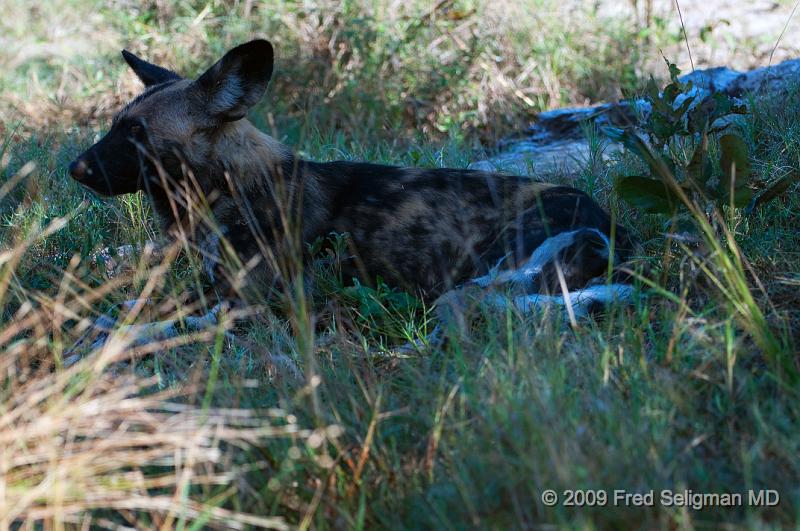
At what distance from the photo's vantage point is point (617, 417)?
6.89ft

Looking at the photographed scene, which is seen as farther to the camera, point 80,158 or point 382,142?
point 382,142

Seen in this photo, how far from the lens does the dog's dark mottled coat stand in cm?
371

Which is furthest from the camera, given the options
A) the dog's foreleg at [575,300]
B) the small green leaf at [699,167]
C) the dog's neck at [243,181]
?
the dog's neck at [243,181]

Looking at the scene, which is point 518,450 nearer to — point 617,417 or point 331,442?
point 617,417

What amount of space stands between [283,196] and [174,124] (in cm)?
52

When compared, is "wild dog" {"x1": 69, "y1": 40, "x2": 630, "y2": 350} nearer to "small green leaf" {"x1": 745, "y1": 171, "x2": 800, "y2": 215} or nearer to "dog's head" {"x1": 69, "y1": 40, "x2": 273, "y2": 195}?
"dog's head" {"x1": 69, "y1": 40, "x2": 273, "y2": 195}

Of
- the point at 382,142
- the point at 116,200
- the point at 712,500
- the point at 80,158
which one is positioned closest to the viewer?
the point at 712,500

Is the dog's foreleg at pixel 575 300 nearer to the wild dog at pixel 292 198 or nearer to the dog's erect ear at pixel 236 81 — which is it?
the wild dog at pixel 292 198

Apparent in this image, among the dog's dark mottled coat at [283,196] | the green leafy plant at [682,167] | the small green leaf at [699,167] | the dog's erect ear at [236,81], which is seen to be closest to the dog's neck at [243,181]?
the dog's dark mottled coat at [283,196]

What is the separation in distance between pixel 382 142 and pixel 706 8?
3122 millimetres

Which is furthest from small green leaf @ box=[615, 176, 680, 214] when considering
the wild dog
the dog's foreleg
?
the wild dog

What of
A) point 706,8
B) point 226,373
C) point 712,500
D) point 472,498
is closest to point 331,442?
point 472,498

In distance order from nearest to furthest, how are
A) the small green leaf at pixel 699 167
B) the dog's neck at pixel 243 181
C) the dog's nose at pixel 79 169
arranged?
the small green leaf at pixel 699 167 < the dog's nose at pixel 79 169 < the dog's neck at pixel 243 181

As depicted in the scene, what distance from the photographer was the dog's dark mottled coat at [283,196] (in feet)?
12.2
